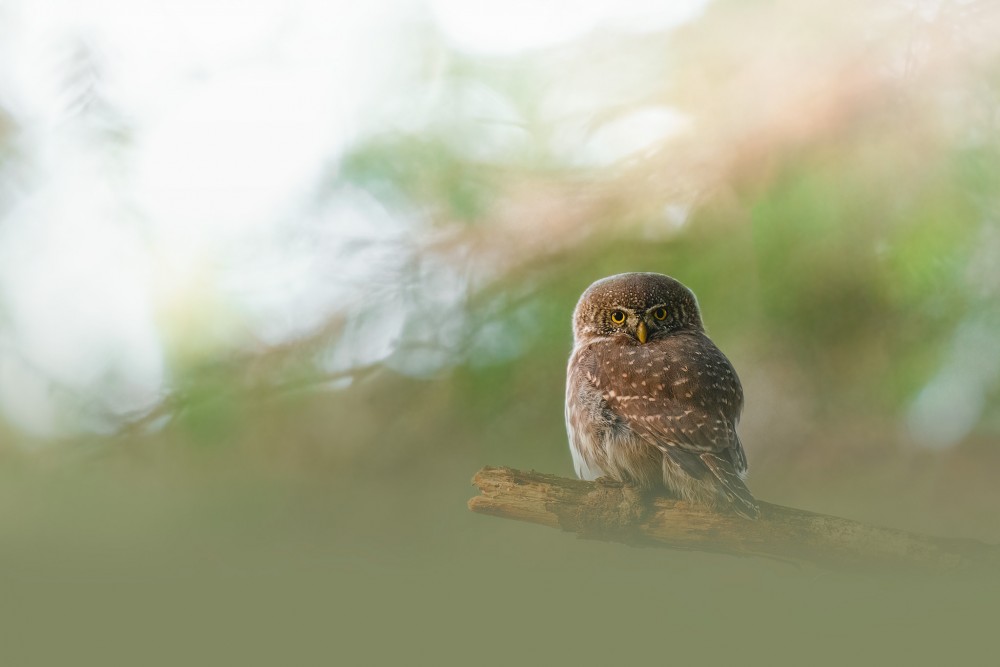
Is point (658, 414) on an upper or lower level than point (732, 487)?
upper

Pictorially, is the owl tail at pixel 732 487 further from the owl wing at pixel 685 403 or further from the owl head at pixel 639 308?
the owl head at pixel 639 308

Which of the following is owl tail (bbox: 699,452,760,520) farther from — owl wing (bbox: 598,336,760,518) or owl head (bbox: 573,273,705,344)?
owl head (bbox: 573,273,705,344)

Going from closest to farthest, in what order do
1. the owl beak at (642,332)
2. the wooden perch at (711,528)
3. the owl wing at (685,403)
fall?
1. the wooden perch at (711,528)
2. the owl wing at (685,403)
3. the owl beak at (642,332)

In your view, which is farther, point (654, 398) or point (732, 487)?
point (654, 398)

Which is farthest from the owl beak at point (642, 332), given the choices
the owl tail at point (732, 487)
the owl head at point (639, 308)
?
the owl tail at point (732, 487)

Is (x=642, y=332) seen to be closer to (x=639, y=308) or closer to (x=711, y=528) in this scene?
(x=639, y=308)

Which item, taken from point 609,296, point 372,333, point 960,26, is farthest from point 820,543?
point 960,26

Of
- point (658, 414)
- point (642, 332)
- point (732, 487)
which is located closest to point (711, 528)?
point (732, 487)

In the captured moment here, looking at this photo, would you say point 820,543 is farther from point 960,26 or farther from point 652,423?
point 960,26
